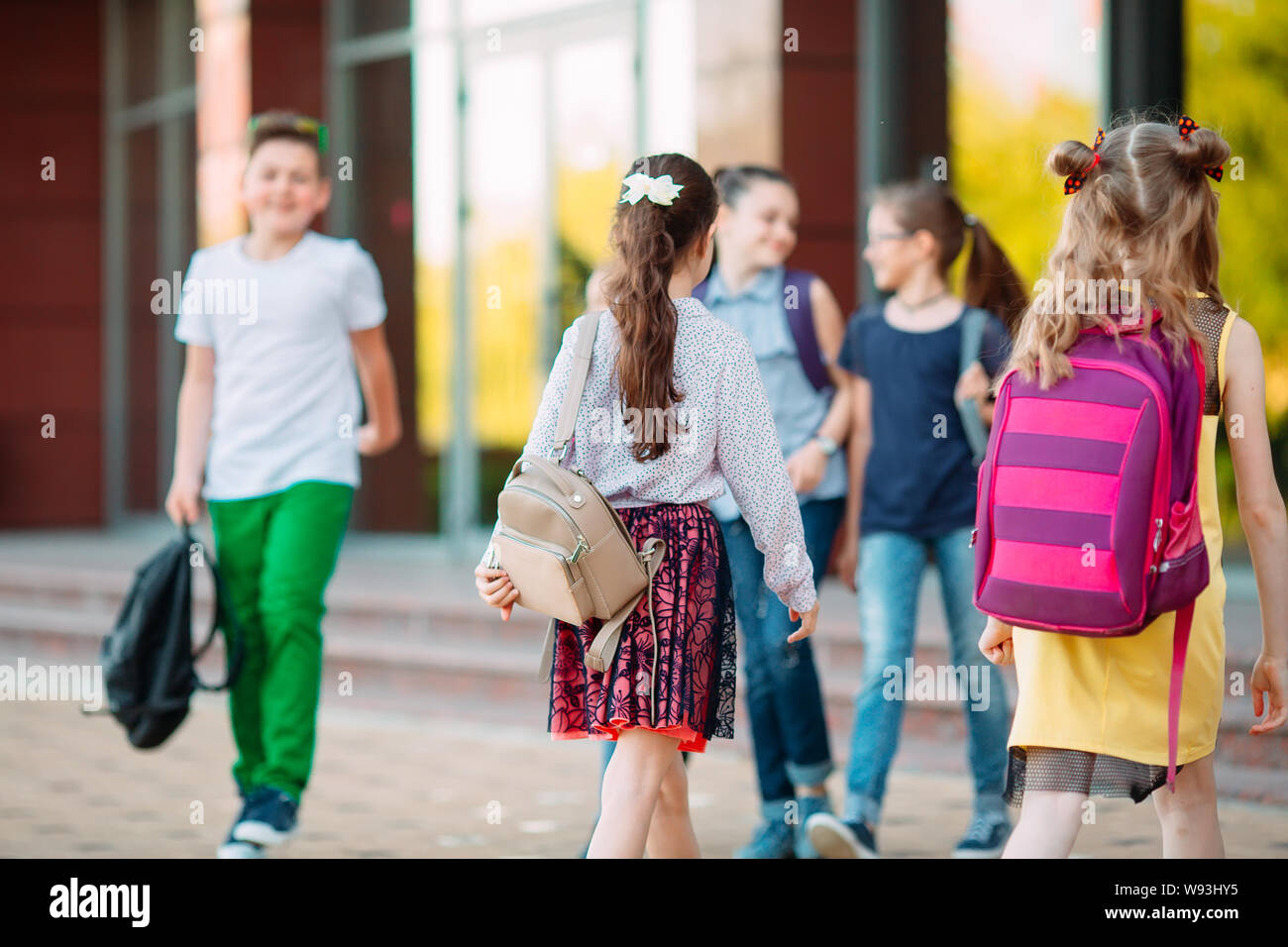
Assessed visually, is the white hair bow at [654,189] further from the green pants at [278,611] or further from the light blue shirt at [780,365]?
the green pants at [278,611]

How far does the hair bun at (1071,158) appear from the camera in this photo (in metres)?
2.88

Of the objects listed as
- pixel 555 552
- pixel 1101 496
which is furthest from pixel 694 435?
pixel 1101 496

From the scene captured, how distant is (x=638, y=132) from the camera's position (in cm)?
985

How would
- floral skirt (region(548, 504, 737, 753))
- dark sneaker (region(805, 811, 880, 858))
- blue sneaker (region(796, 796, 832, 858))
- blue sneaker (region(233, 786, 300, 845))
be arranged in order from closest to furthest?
floral skirt (region(548, 504, 737, 753))
dark sneaker (region(805, 811, 880, 858))
blue sneaker (region(233, 786, 300, 845))
blue sneaker (region(796, 796, 832, 858))

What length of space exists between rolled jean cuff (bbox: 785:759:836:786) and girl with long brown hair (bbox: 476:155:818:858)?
1405 mm

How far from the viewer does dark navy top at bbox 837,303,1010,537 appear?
452cm

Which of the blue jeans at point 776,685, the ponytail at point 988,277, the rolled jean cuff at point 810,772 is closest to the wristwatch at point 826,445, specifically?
the blue jeans at point 776,685

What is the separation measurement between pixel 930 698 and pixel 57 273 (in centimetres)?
1109

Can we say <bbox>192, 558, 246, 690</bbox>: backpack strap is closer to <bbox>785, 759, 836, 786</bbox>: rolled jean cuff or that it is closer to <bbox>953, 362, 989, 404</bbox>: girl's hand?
<bbox>785, 759, 836, 786</bbox>: rolled jean cuff

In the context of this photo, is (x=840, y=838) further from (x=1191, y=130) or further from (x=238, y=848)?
(x=1191, y=130)

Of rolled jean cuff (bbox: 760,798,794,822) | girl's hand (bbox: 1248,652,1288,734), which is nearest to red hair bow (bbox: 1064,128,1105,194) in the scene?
girl's hand (bbox: 1248,652,1288,734)

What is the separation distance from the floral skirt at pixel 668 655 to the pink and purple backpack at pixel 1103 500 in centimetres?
61
